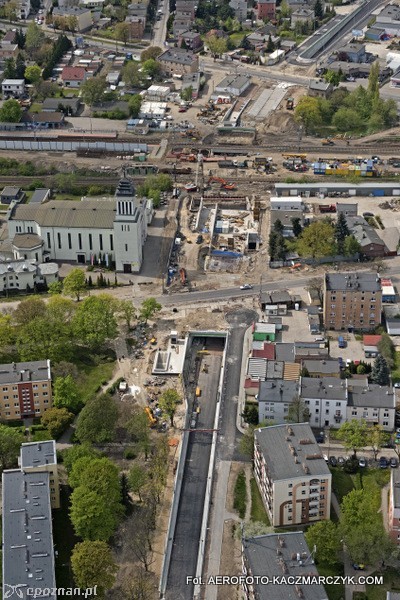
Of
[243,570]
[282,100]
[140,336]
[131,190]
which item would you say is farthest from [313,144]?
[243,570]

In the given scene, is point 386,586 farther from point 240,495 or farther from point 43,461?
point 43,461

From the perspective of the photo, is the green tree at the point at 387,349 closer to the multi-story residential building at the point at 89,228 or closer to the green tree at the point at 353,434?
the green tree at the point at 353,434

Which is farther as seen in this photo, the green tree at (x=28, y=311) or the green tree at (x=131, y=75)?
the green tree at (x=131, y=75)

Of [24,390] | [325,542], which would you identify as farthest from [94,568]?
[24,390]

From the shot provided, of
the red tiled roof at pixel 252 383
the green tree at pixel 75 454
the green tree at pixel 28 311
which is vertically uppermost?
→ the green tree at pixel 75 454

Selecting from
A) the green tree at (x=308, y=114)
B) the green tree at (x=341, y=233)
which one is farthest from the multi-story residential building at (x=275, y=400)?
the green tree at (x=308, y=114)

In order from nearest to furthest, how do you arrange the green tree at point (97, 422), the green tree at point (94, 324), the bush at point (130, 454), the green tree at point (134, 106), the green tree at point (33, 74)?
the green tree at point (97, 422), the bush at point (130, 454), the green tree at point (94, 324), the green tree at point (134, 106), the green tree at point (33, 74)

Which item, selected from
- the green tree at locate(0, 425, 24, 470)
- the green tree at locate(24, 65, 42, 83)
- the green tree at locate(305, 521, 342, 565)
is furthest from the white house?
the green tree at locate(305, 521, 342, 565)
